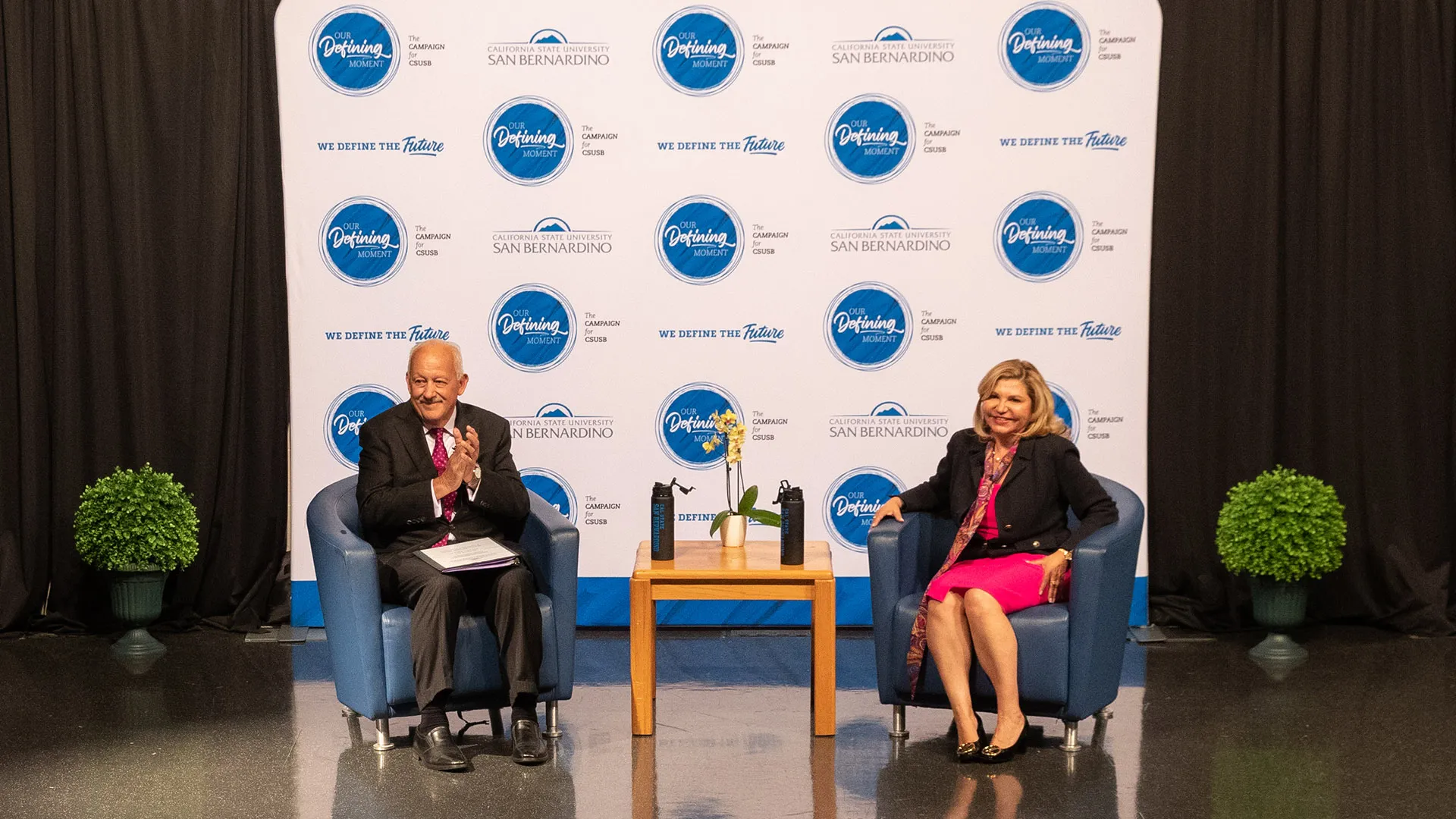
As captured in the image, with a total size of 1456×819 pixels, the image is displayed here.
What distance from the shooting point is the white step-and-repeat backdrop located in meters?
5.48

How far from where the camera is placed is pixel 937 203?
552 cm

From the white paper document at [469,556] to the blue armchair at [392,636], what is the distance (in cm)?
15

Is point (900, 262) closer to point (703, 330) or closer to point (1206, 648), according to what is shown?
point (703, 330)

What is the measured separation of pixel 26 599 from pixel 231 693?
137 cm

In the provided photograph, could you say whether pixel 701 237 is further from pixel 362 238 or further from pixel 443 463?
pixel 443 463

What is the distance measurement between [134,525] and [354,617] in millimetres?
1712

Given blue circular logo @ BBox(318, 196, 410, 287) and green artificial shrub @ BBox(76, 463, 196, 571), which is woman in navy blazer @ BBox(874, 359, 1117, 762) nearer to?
blue circular logo @ BBox(318, 196, 410, 287)

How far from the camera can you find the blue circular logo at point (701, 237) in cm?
552

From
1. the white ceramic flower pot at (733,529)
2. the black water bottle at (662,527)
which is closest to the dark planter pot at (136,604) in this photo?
the black water bottle at (662,527)

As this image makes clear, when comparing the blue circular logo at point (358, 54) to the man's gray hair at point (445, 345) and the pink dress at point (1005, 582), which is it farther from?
the pink dress at point (1005, 582)

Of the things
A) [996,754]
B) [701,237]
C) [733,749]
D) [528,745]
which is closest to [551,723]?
[528,745]

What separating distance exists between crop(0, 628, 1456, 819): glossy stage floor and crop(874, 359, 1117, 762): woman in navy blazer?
237 millimetres

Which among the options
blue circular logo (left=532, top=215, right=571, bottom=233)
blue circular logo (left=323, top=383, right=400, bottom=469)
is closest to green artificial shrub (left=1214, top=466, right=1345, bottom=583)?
blue circular logo (left=532, top=215, right=571, bottom=233)

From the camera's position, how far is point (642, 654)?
4.09 metres
